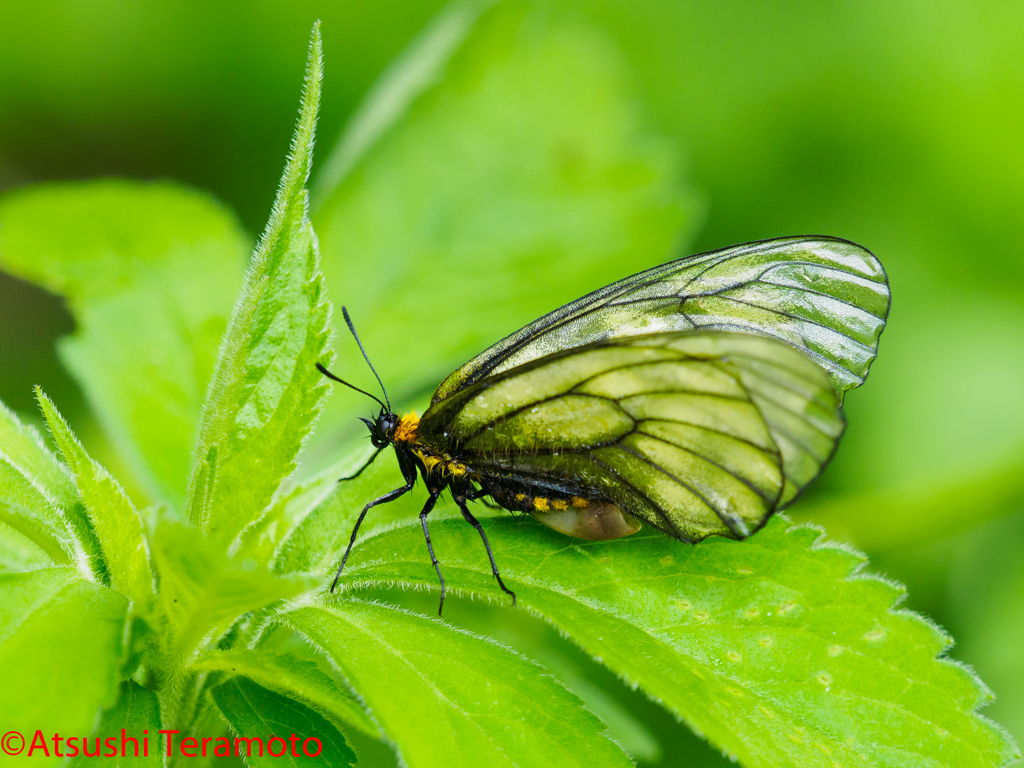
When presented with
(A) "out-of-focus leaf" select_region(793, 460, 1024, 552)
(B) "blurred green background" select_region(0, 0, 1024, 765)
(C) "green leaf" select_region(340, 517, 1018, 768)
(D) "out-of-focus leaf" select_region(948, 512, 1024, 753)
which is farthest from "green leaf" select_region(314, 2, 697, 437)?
(D) "out-of-focus leaf" select_region(948, 512, 1024, 753)

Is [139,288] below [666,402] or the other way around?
below

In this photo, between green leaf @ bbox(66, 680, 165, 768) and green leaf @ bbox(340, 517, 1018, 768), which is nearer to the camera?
green leaf @ bbox(66, 680, 165, 768)

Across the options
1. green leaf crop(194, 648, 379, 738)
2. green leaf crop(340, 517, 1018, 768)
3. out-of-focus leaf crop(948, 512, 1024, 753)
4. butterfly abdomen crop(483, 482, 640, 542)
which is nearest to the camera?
green leaf crop(194, 648, 379, 738)

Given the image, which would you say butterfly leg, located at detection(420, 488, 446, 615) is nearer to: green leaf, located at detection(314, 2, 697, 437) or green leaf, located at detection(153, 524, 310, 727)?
green leaf, located at detection(153, 524, 310, 727)

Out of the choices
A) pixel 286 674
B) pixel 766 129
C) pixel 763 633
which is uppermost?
pixel 766 129

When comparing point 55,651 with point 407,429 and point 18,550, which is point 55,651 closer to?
point 18,550

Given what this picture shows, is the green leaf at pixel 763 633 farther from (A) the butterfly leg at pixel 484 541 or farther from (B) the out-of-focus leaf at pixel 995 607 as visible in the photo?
(B) the out-of-focus leaf at pixel 995 607

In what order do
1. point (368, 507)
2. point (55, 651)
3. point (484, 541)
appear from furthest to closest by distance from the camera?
point (368, 507) < point (484, 541) < point (55, 651)

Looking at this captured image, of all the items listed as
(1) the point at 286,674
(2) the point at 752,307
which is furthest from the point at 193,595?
(2) the point at 752,307
